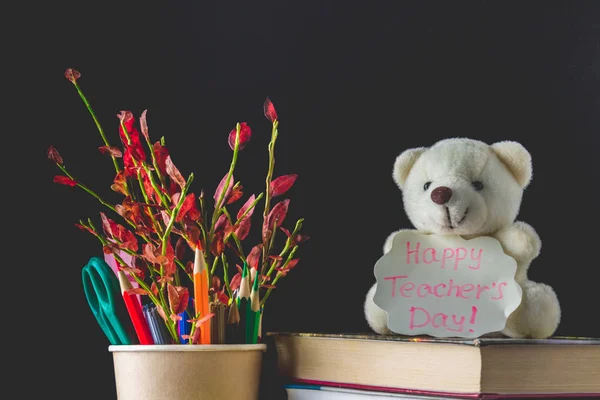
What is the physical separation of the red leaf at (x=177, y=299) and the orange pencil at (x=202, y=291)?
2 cm

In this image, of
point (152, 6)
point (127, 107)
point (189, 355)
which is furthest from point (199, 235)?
Answer: point (152, 6)

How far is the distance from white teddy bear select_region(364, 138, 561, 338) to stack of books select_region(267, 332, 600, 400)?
3.4 inches

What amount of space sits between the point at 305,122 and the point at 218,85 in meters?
0.16

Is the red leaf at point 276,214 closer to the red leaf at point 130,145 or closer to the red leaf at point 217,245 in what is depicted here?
the red leaf at point 217,245

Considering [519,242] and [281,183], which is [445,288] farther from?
[281,183]

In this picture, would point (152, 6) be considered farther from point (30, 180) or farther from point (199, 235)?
point (199, 235)

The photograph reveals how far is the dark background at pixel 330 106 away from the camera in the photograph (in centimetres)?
122

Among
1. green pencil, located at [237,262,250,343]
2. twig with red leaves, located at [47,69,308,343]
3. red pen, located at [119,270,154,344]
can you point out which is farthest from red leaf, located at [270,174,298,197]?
red pen, located at [119,270,154,344]

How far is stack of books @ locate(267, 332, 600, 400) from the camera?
0.80 m

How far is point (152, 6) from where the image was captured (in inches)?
50.7

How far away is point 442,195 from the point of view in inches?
36.6

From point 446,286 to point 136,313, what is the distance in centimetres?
36

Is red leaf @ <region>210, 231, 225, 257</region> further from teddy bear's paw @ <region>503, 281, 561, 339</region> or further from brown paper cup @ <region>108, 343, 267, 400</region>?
Result: teddy bear's paw @ <region>503, 281, 561, 339</region>

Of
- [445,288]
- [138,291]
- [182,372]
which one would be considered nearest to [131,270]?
[138,291]
